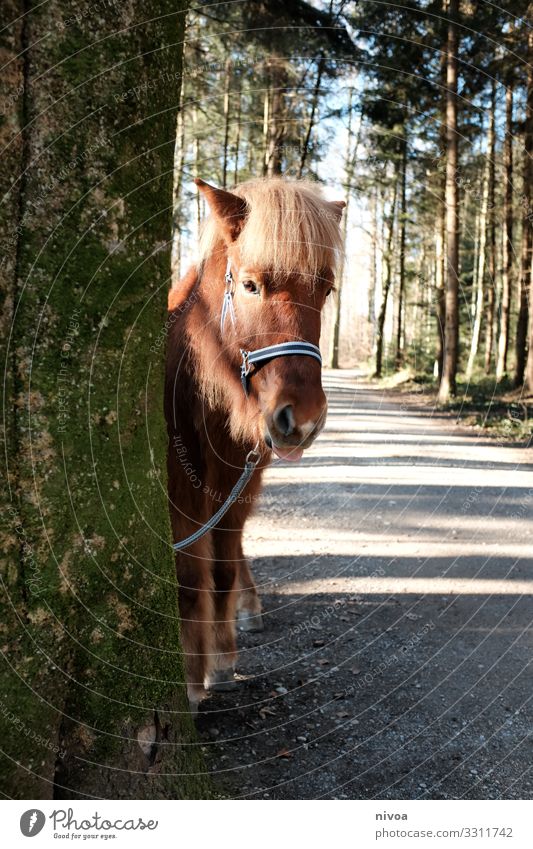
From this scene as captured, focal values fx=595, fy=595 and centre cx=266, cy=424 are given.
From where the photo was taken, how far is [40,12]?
2221 millimetres

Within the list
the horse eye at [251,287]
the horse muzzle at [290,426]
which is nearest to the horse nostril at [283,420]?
the horse muzzle at [290,426]

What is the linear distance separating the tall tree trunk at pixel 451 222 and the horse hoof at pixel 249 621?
1076 cm

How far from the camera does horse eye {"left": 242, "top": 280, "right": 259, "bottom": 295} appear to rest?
3084 millimetres

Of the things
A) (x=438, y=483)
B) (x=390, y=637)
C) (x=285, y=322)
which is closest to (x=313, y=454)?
(x=438, y=483)

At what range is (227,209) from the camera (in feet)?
10.7

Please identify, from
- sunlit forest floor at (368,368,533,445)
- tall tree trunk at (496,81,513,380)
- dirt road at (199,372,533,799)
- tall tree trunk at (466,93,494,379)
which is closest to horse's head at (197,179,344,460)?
dirt road at (199,372,533,799)

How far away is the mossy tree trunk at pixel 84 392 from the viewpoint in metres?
2.29

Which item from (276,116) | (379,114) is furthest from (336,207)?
(276,116)

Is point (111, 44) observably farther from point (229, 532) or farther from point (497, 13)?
point (497, 13)

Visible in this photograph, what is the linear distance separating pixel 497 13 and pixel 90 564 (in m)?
15.4

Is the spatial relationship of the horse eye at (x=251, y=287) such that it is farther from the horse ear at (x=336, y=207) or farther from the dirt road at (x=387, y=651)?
the dirt road at (x=387, y=651)
